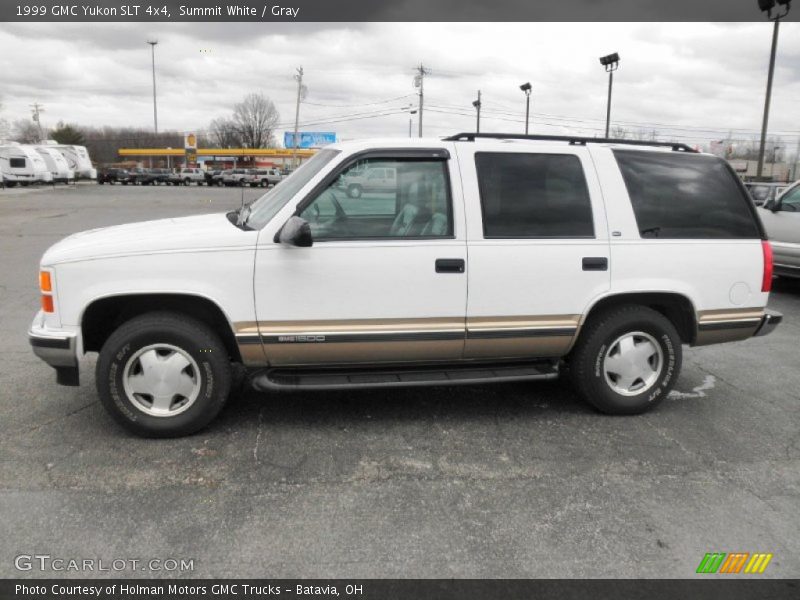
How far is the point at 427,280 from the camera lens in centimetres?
393

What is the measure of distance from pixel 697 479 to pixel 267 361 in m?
2.63

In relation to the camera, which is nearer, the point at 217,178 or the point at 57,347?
the point at 57,347

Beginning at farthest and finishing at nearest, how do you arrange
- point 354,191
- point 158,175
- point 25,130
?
1. point 25,130
2. point 158,175
3. point 354,191

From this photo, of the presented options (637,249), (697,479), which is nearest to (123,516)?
(697,479)

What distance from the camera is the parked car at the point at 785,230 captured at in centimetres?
879

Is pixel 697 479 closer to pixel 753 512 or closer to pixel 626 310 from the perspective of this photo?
pixel 753 512

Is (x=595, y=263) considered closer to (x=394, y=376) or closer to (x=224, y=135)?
(x=394, y=376)

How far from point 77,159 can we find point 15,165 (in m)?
13.4

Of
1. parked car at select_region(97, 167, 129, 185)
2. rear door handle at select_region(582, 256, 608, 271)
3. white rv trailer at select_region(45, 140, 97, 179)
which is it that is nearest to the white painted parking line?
rear door handle at select_region(582, 256, 608, 271)

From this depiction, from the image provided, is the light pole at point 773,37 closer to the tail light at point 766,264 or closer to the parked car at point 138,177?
the tail light at point 766,264

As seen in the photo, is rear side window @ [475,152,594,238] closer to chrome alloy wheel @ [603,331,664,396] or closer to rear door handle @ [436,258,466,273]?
rear door handle @ [436,258,466,273]

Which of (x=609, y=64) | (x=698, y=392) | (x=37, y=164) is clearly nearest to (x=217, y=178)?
(x=37, y=164)

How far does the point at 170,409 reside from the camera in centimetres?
394

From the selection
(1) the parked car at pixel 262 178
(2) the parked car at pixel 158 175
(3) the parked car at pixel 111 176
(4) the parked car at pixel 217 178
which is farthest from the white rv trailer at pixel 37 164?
(1) the parked car at pixel 262 178
